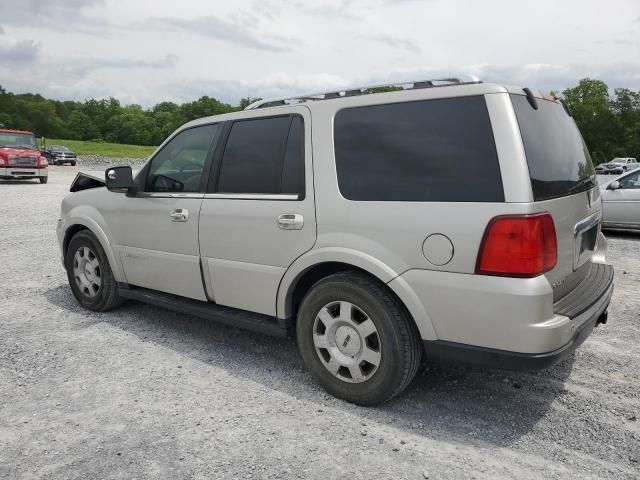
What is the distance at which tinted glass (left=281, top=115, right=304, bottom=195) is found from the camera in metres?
3.55

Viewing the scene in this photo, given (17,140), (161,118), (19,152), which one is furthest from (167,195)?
(161,118)

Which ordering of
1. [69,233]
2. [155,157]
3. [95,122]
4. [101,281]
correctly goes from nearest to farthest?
[155,157] < [101,281] < [69,233] < [95,122]

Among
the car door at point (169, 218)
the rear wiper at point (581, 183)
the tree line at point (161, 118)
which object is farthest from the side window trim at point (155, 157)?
the tree line at point (161, 118)

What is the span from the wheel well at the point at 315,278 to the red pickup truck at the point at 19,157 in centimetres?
2083

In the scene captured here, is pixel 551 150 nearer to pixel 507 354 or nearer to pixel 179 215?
pixel 507 354

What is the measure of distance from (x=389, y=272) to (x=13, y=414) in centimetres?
247

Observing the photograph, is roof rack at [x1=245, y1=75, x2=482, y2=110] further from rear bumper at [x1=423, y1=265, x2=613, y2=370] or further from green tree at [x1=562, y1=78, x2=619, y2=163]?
green tree at [x1=562, y1=78, x2=619, y2=163]

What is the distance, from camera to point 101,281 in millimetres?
5090

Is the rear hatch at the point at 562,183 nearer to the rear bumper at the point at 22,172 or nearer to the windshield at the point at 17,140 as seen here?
the rear bumper at the point at 22,172

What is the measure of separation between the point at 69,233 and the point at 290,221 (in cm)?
303

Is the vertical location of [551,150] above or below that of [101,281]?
above

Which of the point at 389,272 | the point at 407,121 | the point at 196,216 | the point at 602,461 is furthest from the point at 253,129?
the point at 602,461

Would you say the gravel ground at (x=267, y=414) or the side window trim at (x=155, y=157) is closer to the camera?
the gravel ground at (x=267, y=414)

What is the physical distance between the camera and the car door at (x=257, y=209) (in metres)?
3.53
